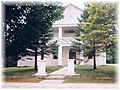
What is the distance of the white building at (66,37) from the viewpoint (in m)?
5.10

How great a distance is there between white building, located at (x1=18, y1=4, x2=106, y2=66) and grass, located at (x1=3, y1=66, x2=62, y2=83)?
0.23 metres

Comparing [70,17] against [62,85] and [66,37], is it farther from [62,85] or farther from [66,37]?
[62,85]

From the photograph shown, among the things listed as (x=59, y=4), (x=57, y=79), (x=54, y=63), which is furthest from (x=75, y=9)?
(x=57, y=79)

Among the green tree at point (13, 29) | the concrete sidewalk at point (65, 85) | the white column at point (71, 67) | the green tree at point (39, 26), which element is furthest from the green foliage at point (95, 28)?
the green tree at point (13, 29)

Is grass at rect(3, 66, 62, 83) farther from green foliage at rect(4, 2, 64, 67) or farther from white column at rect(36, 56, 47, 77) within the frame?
green foliage at rect(4, 2, 64, 67)

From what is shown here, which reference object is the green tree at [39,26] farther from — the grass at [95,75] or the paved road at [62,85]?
the grass at [95,75]

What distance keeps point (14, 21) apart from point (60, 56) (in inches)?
53.7

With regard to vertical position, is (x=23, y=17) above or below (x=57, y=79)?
above

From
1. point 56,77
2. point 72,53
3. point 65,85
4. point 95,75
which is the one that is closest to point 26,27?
point 72,53

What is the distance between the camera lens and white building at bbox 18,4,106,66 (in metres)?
5.10

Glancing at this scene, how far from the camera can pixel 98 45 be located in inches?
203

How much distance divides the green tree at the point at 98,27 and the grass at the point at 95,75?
0.15 m

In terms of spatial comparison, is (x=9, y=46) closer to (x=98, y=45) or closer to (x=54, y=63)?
(x=54, y=63)

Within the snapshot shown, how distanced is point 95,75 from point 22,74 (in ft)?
5.43
